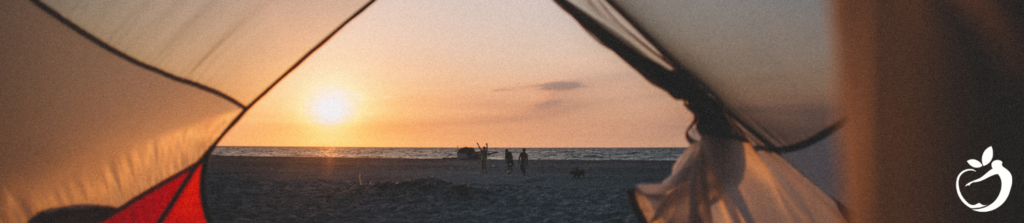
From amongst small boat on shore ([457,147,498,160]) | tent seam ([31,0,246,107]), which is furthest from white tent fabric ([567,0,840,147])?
small boat on shore ([457,147,498,160])

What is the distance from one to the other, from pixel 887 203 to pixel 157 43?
237 cm

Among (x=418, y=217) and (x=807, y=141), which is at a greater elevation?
(x=807, y=141)

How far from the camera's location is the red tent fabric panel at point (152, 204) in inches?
89.8

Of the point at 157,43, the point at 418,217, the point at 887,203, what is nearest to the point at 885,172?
the point at 887,203

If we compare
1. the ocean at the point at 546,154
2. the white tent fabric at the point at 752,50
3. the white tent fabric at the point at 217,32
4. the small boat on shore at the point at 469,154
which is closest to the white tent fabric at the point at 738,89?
the white tent fabric at the point at 752,50

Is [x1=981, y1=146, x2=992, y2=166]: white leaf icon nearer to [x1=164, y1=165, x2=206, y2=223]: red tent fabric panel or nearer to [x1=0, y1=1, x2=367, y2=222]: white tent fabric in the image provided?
[x1=0, y1=1, x2=367, y2=222]: white tent fabric

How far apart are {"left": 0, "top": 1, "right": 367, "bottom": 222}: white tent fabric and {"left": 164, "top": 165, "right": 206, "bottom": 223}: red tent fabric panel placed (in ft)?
0.90

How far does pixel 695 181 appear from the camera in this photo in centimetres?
240

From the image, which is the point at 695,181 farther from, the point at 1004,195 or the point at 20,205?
the point at 20,205

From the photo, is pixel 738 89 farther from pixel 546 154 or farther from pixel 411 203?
pixel 546 154

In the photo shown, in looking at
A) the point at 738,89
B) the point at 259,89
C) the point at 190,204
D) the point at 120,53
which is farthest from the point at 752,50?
the point at 190,204

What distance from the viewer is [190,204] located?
278cm

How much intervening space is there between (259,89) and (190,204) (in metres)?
0.94

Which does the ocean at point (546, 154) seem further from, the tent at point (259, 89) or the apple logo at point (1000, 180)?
the apple logo at point (1000, 180)
